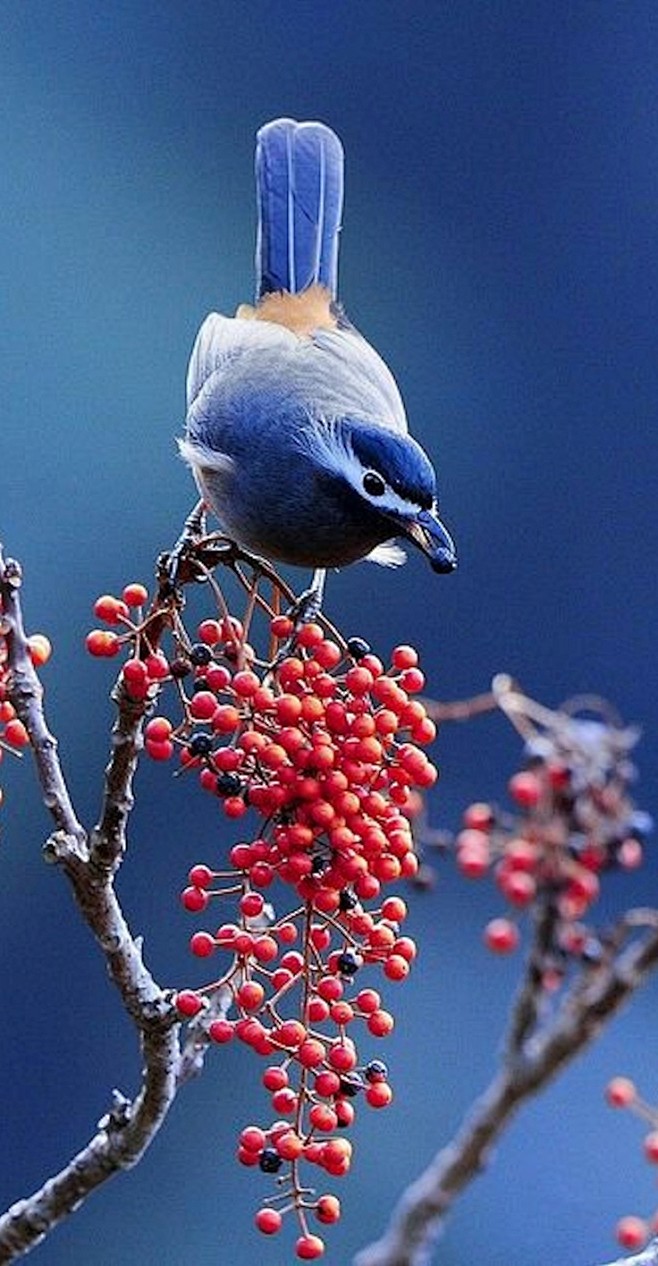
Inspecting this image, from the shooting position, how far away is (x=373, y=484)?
2.59 m

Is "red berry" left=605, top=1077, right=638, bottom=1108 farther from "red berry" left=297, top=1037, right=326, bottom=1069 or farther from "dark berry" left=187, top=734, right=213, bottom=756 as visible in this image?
"dark berry" left=187, top=734, right=213, bottom=756

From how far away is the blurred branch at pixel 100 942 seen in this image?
1.77 meters

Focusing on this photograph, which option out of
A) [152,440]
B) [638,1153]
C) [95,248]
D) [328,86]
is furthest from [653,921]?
[328,86]

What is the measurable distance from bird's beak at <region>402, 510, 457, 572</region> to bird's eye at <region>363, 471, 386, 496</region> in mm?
97

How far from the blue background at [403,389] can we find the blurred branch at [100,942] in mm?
2388

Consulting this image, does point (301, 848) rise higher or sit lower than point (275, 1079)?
higher

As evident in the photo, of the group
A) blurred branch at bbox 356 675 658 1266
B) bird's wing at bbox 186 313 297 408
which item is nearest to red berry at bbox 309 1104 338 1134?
blurred branch at bbox 356 675 658 1266

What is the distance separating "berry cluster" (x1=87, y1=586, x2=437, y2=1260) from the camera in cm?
179

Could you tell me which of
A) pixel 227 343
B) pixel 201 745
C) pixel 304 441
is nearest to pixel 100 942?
pixel 201 745

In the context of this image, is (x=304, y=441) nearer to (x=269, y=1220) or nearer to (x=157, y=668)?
(x=157, y=668)

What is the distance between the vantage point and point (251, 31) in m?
5.01

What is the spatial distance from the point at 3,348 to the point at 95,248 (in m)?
0.37

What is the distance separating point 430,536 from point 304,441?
17.5 inches

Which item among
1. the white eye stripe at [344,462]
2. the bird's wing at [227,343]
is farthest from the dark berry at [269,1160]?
the bird's wing at [227,343]
